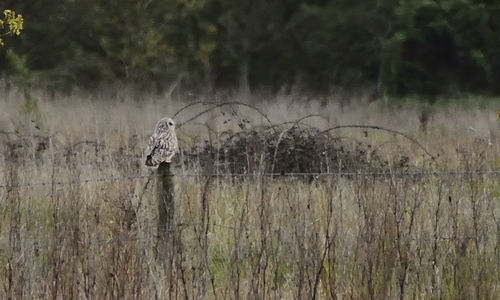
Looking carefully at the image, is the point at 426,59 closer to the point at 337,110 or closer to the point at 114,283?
the point at 337,110

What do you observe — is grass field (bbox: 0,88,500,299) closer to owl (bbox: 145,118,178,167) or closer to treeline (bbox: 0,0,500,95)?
owl (bbox: 145,118,178,167)

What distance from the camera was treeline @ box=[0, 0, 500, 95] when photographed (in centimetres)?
2598

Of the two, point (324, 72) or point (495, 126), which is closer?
point (495, 126)

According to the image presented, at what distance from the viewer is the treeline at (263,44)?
1023 inches

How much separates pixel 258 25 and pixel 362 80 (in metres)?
4.06

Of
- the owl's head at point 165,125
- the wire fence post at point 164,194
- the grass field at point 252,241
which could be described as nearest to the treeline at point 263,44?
the grass field at point 252,241

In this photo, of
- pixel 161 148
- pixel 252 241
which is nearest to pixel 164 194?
pixel 161 148

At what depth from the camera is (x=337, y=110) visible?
19.0 meters

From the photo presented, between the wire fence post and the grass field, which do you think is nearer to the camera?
the grass field

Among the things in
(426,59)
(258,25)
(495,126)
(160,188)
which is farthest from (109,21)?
(160,188)

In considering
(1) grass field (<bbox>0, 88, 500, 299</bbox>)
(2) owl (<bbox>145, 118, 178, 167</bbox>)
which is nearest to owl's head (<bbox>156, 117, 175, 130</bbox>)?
(2) owl (<bbox>145, 118, 178, 167</bbox>)

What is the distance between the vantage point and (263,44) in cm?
3089

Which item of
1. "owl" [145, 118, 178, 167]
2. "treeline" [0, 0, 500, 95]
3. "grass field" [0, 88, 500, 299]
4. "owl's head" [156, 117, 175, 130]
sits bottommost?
"grass field" [0, 88, 500, 299]

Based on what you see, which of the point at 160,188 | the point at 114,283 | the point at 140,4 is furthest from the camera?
the point at 140,4
